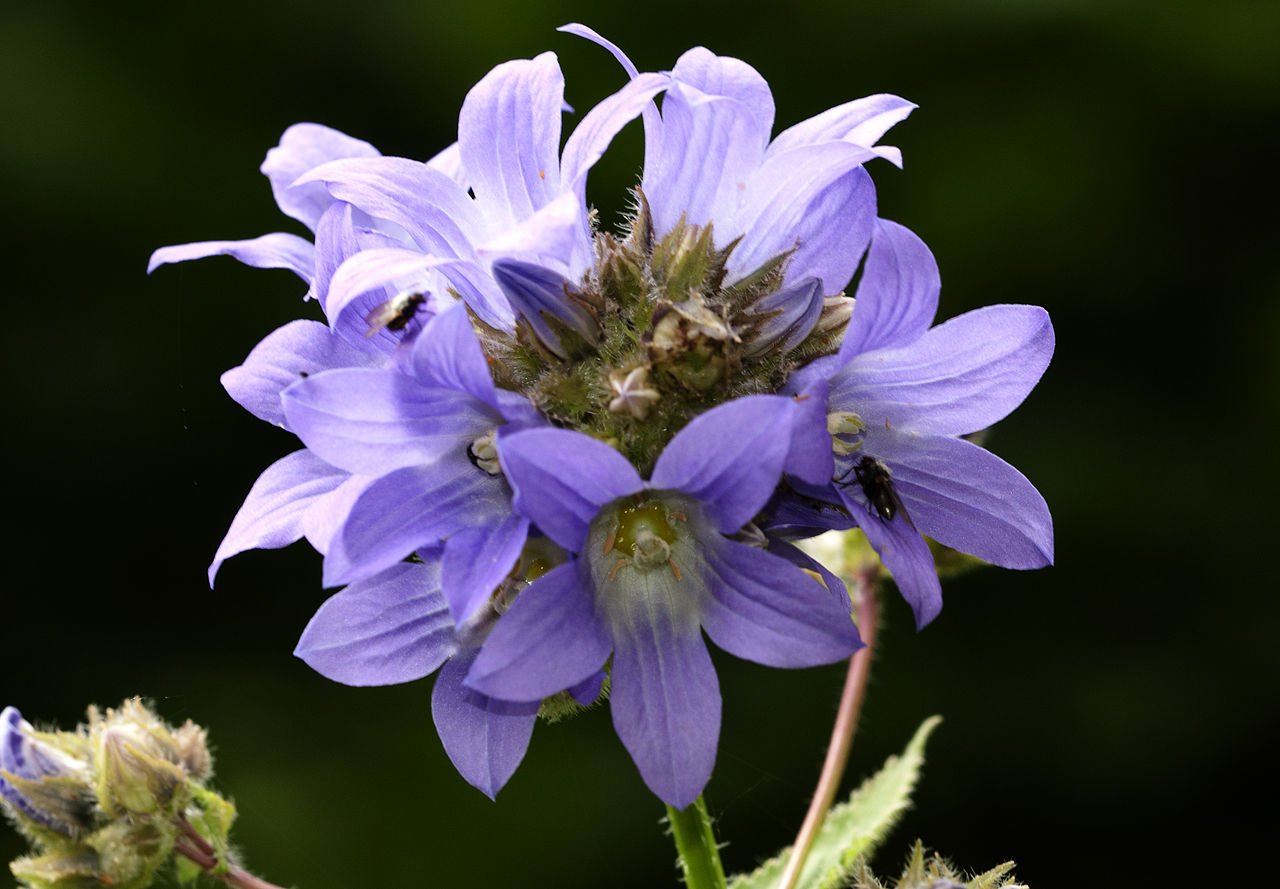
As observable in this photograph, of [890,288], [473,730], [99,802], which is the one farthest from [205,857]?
[890,288]

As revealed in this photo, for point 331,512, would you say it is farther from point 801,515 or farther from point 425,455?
point 801,515

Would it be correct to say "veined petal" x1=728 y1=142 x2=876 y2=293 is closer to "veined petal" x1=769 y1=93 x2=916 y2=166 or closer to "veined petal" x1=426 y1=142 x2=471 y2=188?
"veined petal" x1=769 y1=93 x2=916 y2=166

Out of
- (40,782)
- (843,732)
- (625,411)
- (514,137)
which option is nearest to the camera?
(625,411)

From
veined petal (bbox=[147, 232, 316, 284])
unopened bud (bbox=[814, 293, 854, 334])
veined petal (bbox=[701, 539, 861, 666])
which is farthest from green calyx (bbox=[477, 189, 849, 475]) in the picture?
veined petal (bbox=[147, 232, 316, 284])

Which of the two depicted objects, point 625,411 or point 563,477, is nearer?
point 563,477

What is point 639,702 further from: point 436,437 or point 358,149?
point 358,149

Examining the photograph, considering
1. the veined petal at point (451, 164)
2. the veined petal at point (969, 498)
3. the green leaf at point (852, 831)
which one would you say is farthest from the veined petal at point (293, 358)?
the green leaf at point (852, 831)

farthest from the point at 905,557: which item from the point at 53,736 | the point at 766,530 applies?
the point at 53,736
